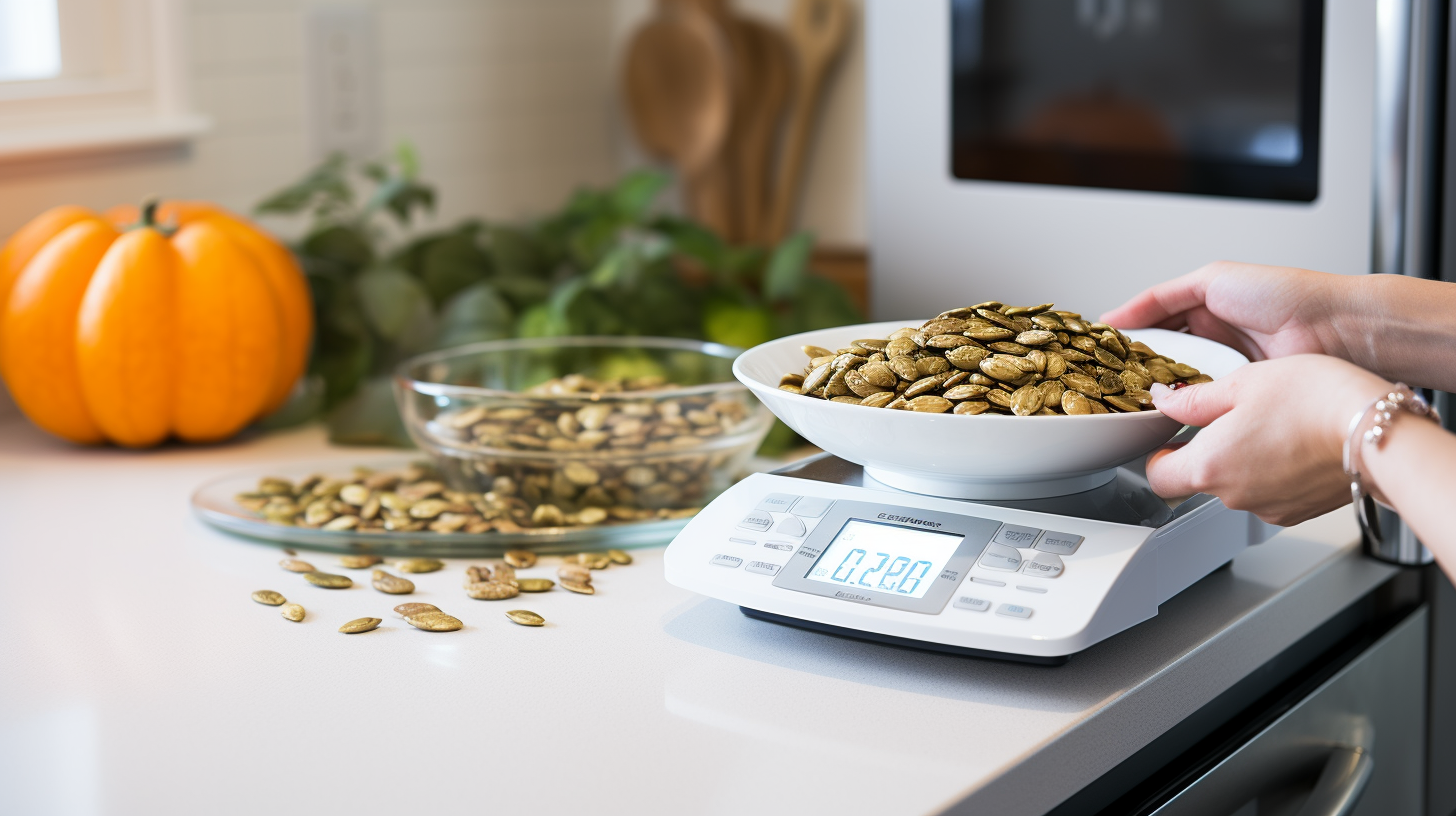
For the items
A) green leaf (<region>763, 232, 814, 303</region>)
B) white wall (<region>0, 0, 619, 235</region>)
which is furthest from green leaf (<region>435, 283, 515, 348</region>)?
white wall (<region>0, 0, 619, 235</region>)

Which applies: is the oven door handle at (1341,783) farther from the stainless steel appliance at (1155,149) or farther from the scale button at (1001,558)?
the scale button at (1001,558)

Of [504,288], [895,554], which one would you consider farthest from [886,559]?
[504,288]

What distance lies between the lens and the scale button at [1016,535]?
0.77m

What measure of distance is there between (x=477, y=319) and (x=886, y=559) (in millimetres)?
737

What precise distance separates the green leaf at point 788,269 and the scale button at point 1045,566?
0.68 meters

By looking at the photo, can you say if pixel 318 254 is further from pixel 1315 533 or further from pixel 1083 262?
pixel 1315 533

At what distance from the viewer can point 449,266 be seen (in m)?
1.51

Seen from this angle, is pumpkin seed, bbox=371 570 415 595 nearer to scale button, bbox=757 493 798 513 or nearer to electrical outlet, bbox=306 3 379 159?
scale button, bbox=757 493 798 513

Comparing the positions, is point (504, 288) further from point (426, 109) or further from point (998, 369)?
point (998, 369)

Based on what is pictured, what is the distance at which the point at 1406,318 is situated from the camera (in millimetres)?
902

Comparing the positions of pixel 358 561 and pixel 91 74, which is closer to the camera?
pixel 358 561

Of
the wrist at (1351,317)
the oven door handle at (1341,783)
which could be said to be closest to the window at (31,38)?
the wrist at (1351,317)

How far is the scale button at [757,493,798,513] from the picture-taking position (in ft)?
2.73

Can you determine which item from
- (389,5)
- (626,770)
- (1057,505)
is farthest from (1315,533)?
(389,5)
